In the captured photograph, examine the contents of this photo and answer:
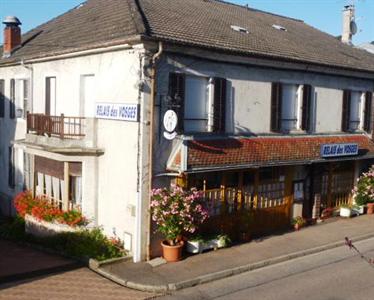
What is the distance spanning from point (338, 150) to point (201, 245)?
731 cm

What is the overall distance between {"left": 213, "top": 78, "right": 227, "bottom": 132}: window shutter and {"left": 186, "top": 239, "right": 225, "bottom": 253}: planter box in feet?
11.3

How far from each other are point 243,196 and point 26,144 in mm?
8227

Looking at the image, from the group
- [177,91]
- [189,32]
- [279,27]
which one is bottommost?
[177,91]

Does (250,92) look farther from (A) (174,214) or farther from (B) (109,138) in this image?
(A) (174,214)

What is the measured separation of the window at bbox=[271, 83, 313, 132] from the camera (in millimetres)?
17766

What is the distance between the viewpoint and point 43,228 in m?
17.0

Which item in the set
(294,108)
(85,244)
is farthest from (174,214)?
(294,108)

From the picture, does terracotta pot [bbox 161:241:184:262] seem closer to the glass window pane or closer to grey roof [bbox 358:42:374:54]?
the glass window pane

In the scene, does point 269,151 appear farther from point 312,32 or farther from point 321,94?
point 312,32

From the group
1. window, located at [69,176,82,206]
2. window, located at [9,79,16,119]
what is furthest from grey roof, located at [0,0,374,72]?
window, located at [69,176,82,206]

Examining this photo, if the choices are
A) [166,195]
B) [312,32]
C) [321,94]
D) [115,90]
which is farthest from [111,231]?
[312,32]

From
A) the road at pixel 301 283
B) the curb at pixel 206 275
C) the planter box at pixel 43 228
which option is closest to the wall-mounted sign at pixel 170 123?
the curb at pixel 206 275

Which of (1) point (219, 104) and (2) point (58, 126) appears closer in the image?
(1) point (219, 104)

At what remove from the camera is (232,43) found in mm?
16141
